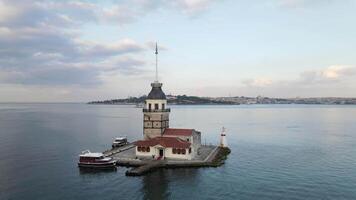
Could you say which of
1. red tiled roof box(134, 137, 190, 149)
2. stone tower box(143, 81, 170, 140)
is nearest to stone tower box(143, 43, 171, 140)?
stone tower box(143, 81, 170, 140)

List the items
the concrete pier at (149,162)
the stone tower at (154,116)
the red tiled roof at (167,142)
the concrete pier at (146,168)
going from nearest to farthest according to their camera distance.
Result: 1. the concrete pier at (146,168)
2. the concrete pier at (149,162)
3. the red tiled roof at (167,142)
4. the stone tower at (154,116)

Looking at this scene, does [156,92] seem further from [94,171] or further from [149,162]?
[94,171]

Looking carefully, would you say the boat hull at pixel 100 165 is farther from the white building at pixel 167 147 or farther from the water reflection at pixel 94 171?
the white building at pixel 167 147

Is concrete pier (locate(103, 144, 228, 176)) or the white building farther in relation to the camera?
the white building

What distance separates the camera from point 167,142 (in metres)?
60.4

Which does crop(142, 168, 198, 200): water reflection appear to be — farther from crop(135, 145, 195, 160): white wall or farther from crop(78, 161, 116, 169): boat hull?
crop(78, 161, 116, 169): boat hull

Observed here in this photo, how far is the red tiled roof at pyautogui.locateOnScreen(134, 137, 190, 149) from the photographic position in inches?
2340

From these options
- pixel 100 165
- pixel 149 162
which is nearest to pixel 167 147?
pixel 149 162

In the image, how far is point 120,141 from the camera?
8050cm

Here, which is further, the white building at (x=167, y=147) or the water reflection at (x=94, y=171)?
the white building at (x=167, y=147)

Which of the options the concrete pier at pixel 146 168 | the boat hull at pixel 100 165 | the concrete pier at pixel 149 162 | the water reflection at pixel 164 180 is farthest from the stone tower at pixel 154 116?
the water reflection at pixel 164 180

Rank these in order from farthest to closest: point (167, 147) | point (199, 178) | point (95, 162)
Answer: point (167, 147), point (95, 162), point (199, 178)

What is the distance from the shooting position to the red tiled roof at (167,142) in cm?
5944

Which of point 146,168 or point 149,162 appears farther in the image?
point 149,162
